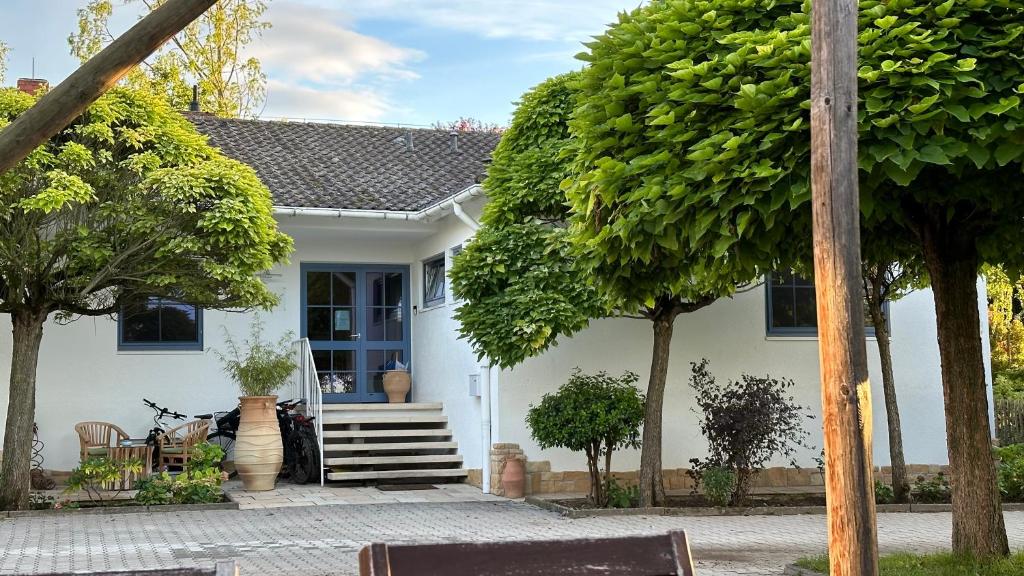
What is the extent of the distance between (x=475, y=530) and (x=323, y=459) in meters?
4.39

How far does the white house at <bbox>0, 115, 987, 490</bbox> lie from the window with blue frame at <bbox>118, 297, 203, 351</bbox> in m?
0.02

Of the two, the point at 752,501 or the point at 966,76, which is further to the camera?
the point at 752,501

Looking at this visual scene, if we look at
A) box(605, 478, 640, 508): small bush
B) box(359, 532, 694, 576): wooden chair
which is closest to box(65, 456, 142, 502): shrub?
box(605, 478, 640, 508): small bush

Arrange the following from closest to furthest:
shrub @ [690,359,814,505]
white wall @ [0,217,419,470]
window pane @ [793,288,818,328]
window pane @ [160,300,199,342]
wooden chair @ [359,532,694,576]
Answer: wooden chair @ [359,532,694,576], shrub @ [690,359,814,505], white wall @ [0,217,419,470], window pane @ [793,288,818,328], window pane @ [160,300,199,342]

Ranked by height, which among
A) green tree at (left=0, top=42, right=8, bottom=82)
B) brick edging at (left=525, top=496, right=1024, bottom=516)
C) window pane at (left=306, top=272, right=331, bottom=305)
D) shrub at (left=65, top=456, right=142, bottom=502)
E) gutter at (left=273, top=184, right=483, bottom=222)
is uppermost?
green tree at (left=0, top=42, right=8, bottom=82)

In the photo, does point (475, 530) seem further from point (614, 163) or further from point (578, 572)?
point (578, 572)

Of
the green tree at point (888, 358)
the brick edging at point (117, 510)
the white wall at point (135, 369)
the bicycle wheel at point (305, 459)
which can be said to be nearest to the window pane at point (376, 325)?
the white wall at point (135, 369)

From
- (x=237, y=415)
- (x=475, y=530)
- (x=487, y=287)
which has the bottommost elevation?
(x=475, y=530)

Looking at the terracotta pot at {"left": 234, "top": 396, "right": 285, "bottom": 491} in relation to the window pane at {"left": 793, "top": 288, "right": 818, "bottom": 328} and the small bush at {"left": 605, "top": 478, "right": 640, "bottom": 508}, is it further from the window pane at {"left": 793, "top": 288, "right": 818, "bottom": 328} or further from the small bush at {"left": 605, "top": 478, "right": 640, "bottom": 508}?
the window pane at {"left": 793, "top": 288, "right": 818, "bottom": 328}

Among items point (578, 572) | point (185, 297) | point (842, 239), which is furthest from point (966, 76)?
point (185, 297)

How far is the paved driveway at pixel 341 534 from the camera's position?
8828mm

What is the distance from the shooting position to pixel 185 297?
12.6 m

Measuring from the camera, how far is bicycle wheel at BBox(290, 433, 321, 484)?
567 inches

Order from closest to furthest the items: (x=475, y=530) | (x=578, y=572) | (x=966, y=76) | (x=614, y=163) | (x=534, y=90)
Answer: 1. (x=578, y=572)
2. (x=966, y=76)
3. (x=614, y=163)
4. (x=475, y=530)
5. (x=534, y=90)
